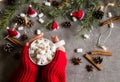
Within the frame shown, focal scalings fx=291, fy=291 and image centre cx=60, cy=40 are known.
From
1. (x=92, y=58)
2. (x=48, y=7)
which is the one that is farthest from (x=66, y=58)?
(x=48, y=7)

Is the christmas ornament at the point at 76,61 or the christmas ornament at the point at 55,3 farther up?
the christmas ornament at the point at 55,3

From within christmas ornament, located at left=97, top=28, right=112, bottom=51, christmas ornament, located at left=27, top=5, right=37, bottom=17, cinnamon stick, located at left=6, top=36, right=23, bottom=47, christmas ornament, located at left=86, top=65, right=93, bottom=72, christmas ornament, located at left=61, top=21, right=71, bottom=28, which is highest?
christmas ornament, located at left=27, top=5, right=37, bottom=17

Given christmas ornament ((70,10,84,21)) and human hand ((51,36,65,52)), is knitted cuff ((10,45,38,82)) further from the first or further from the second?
christmas ornament ((70,10,84,21))

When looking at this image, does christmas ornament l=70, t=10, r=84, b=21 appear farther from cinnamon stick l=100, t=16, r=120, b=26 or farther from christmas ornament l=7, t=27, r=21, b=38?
christmas ornament l=7, t=27, r=21, b=38

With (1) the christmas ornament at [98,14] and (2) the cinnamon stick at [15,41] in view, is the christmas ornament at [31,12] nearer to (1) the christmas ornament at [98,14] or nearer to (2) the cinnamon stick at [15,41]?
(2) the cinnamon stick at [15,41]

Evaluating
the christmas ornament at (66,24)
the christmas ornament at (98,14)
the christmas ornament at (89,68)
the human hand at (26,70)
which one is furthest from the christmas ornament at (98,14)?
the human hand at (26,70)

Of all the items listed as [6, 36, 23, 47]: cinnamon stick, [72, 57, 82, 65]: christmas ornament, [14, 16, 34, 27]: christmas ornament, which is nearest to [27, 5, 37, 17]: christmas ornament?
[14, 16, 34, 27]: christmas ornament

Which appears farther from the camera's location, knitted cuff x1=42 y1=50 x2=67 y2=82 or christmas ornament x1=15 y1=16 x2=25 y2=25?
christmas ornament x1=15 y1=16 x2=25 y2=25

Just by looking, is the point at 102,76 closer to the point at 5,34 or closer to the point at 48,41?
A: the point at 48,41

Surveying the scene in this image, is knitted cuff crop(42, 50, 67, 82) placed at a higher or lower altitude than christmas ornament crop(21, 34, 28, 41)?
lower
